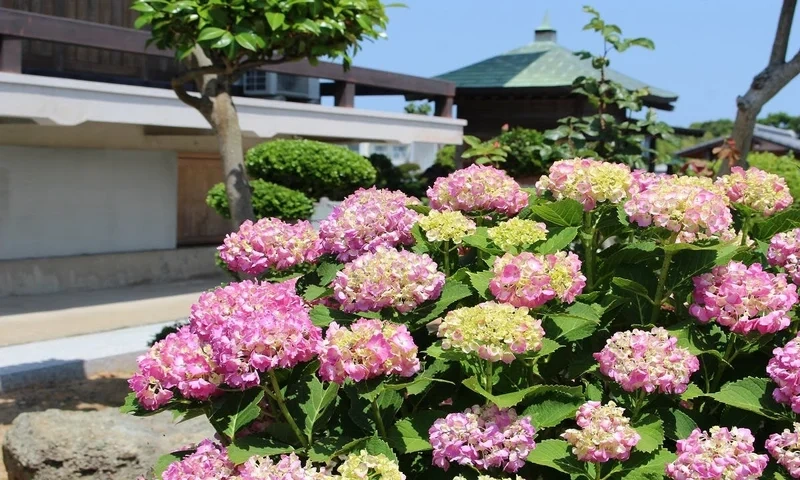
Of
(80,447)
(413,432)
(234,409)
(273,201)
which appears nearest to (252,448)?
(234,409)

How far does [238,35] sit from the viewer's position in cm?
543

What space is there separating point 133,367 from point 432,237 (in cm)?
701

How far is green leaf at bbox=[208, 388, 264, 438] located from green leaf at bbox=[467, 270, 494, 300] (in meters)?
0.66

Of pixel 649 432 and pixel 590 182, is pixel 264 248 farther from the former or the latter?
pixel 649 432

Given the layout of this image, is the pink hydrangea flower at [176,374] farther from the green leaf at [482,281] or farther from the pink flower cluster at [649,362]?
the pink flower cluster at [649,362]

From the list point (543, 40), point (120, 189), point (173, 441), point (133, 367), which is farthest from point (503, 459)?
point (543, 40)

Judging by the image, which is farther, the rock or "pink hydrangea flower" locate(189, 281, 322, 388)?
the rock

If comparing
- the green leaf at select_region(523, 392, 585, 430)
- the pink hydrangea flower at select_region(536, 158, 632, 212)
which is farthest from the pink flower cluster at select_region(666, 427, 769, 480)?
the pink hydrangea flower at select_region(536, 158, 632, 212)

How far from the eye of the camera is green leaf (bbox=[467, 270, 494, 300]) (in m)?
2.63

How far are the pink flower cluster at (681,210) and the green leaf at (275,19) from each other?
10.3 feet

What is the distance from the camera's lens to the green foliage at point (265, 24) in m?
5.41

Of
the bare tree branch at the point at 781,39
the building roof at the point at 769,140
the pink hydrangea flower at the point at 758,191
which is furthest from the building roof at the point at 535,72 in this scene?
the pink hydrangea flower at the point at 758,191

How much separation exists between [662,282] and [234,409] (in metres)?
1.27

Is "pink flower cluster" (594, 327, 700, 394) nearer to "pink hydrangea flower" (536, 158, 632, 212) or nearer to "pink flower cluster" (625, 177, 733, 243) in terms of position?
"pink flower cluster" (625, 177, 733, 243)
